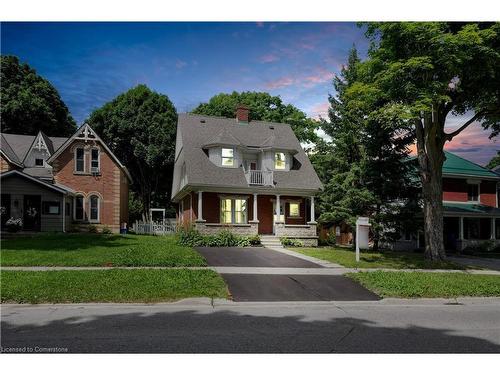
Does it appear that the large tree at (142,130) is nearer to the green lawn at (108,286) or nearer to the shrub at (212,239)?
the shrub at (212,239)

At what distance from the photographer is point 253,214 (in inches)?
1046

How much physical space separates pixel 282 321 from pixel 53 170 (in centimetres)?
2568

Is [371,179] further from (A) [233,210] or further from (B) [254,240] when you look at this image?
(A) [233,210]

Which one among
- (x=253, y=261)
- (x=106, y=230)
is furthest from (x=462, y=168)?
(x=106, y=230)

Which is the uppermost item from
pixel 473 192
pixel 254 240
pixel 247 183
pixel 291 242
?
pixel 247 183

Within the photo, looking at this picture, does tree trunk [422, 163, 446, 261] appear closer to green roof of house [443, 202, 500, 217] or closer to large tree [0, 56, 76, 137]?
green roof of house [443, 202, 500, 217]

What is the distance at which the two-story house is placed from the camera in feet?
97.1

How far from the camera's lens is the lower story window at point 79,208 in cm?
2881

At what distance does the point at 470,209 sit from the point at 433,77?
18.2 meters

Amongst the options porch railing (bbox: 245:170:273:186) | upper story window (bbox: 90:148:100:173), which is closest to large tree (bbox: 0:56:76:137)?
upper story window (bbox: 90:148:100:173)

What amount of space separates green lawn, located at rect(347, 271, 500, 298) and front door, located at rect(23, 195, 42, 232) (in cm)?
2105

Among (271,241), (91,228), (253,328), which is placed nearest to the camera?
(253,328)

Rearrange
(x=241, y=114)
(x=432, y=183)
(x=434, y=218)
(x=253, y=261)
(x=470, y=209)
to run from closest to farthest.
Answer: (x=253, y=261), (x=434, y=218), (x=432, y=183), (x=470, y=209), (x=241, y=114)

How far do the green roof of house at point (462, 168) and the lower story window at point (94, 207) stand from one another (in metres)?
24.9
